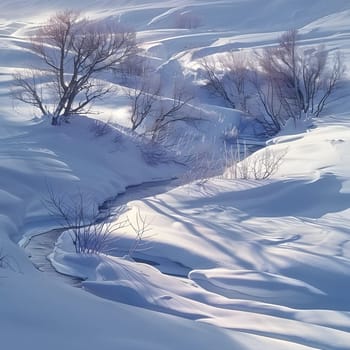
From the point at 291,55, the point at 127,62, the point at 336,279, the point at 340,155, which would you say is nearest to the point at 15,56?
the point at 127,62

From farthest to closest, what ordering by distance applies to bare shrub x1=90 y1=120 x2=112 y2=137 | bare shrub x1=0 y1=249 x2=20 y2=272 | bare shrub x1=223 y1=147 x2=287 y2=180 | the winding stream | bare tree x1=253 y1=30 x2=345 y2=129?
bare tree x1=253 y1=30 x2=345 y2=129 < bare shrub x1=90 y1=120 x2=112 y2=137 < bare shrub x1=223 y1=147 x2=287 y2=180 < the winding stream < bare shrub x1=0 y1=249 x2=20 y2=272

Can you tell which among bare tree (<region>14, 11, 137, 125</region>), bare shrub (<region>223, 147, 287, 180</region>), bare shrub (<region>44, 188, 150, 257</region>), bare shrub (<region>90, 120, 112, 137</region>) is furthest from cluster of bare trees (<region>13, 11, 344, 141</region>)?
bare shrub (<region>44, 188, 150, 257</region>)

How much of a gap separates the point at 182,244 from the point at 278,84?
1897 cm

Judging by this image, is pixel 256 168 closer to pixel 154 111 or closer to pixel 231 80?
pixel 154 111

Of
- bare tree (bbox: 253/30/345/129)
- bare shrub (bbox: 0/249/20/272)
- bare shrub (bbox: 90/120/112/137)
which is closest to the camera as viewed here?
bare shrub (bbox: 0/249/20/272)

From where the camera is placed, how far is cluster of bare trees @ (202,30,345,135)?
29.6 metres

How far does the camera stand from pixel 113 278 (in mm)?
9930

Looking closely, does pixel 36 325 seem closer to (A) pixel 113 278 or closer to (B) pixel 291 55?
(A) pixel 113 278

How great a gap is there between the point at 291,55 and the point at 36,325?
26.3 m

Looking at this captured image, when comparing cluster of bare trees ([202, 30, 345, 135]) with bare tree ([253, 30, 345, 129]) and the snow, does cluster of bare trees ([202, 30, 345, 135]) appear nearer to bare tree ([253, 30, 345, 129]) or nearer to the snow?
bare tree ([253, 30, 345, 129])

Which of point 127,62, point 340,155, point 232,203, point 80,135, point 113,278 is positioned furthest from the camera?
point 127,62

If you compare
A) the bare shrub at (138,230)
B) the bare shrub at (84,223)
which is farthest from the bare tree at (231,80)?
the bare shrub at (138,230)

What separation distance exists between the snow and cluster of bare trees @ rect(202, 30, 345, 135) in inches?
41.9

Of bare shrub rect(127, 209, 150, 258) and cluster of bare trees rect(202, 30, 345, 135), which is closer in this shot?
bare shrub rect(127, 209, 150, 258)
